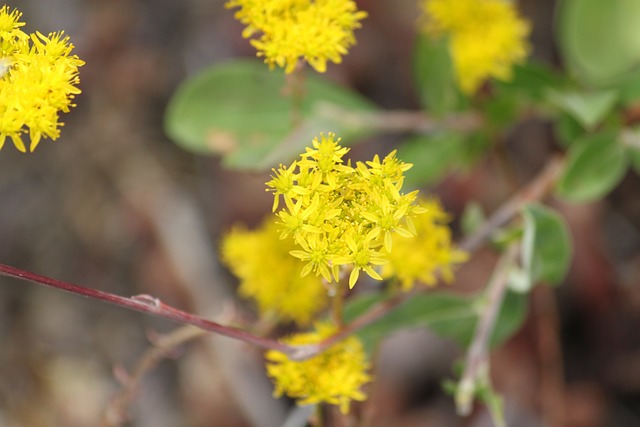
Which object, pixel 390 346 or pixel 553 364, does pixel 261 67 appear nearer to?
pixel 390 346

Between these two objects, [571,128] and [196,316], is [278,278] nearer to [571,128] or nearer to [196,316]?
[196,316]

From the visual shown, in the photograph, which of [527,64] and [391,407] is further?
[391,407]

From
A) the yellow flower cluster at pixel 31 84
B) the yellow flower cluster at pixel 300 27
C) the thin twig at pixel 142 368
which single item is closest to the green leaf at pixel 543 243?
the yellow flower cluster at pixel 300 27

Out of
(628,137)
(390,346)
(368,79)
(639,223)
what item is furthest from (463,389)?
(368,79)

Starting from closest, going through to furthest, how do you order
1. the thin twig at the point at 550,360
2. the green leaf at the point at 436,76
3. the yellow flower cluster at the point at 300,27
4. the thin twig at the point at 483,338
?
1. the yellow flower cluster at the point at 300,27
2. the thin twig at the point at 483,338
3. the green leaf at the point at 436,76
4. the thin twig at the point at 550,360

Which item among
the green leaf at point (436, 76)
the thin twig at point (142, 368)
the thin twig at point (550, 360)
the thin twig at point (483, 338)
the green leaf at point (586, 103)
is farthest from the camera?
the thin twig at point (550, 360)

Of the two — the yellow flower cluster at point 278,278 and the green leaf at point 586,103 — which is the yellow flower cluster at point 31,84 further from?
the green leaf at point 586,103
